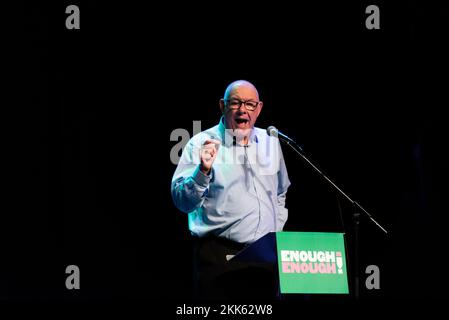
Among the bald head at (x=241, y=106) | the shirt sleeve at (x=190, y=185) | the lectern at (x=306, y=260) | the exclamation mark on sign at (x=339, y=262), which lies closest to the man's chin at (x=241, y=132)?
the bald head at (x=241, y=106)

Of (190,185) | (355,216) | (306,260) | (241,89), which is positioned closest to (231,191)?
(190,185)

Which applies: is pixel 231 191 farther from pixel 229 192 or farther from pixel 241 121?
pixel 241 121

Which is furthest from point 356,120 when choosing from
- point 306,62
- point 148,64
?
point 148,64

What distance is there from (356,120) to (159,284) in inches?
75.6

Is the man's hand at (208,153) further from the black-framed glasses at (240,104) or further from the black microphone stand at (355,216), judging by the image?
the black-framed glasses at (240,104)

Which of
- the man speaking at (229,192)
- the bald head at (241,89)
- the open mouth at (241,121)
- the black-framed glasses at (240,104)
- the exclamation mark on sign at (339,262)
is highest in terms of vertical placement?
the bald head at (241,89)

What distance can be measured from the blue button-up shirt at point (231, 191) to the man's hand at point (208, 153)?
0.09 m

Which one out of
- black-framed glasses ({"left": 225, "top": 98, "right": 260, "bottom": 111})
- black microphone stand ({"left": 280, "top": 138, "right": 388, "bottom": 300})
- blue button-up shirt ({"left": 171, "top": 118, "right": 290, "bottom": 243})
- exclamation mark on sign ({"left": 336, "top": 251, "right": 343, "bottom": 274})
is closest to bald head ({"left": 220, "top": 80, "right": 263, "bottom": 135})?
black-framed glasses ({"left": 225, "top": 98, "right": 260, "bottom": 111})

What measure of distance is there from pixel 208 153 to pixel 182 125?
5.13ft

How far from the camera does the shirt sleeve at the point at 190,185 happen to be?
3.41m
